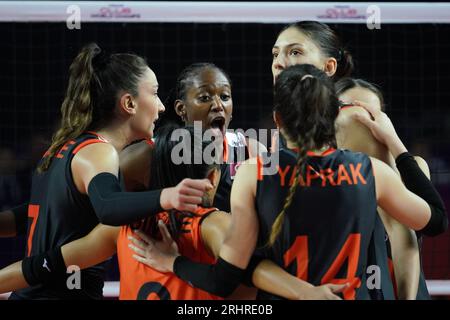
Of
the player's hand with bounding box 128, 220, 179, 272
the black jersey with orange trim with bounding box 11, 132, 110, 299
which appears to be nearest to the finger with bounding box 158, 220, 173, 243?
the player's hand with bounding box 128, 220, 179, 272

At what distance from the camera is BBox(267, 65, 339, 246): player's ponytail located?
6.19ft

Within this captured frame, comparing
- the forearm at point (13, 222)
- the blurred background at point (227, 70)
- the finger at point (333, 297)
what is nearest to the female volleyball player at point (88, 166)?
the forearm at point (13, 222)

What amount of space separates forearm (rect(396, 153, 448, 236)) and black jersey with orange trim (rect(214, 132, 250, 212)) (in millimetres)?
957

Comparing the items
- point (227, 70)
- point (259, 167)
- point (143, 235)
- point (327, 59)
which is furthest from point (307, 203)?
point (227, 70)

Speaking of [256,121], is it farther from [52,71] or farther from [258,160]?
[258,160]

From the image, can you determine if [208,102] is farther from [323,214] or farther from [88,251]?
[323,214]

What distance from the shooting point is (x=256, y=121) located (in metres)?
5.58

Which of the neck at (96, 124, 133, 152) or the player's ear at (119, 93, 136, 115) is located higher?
the player's ear at (119, 93, 136, 115)

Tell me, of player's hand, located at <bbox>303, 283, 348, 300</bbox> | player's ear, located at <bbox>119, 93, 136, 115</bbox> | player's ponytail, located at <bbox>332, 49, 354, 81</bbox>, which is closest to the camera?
player's hand, located at <bbox>303, 283, 348, 300</bbox>

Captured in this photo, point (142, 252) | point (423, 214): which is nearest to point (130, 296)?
point (142, 252)

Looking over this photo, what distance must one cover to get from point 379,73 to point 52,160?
4.12 meters

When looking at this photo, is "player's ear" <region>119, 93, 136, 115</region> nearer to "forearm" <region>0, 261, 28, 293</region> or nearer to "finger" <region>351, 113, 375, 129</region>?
"forearm" <region>0, 261, 28, 293</region>

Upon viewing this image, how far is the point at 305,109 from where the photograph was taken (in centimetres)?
189

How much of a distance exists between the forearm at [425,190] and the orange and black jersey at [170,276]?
0.60 metres
